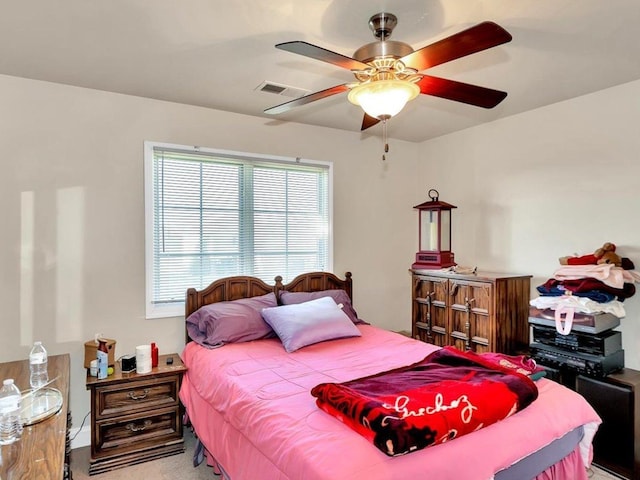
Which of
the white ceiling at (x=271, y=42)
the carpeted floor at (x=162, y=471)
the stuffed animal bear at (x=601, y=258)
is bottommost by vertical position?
the carpeted floor at (x=162, y=471)

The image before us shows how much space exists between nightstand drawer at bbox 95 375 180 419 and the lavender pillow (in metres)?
0.80

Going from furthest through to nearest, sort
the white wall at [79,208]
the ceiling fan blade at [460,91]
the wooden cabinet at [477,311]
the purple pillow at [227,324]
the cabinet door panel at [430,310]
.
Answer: the cabinet door panel at [430,310] → the wooden cabinet at [477,311] → the purple pillow at [227,324] → the white wall at [79,208] → the ceiling fan blade at [460,91]

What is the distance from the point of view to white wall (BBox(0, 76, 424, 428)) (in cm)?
274

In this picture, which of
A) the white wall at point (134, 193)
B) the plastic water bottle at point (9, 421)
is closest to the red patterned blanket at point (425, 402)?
the plastic water bottle at point (9, 421)

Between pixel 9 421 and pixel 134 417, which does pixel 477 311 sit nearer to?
pixel 134 417

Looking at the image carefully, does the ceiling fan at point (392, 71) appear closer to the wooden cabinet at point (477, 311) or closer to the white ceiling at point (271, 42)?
the white ceiling at point (271, 42)

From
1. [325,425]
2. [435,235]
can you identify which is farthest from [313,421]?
[435,235]

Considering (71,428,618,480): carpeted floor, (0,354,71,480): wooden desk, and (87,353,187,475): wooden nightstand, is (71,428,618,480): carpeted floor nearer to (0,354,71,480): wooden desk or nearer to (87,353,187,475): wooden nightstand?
(87,353,187,475): wooden nightstand

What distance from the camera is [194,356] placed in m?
2.88

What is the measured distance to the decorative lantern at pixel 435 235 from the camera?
3902mm

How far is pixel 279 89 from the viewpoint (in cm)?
292

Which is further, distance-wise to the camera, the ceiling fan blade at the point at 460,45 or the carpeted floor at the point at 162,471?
the carpeted floor at the point at 162,471

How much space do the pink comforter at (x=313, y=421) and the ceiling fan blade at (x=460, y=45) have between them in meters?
1.52

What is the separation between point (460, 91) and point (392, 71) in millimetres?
355
